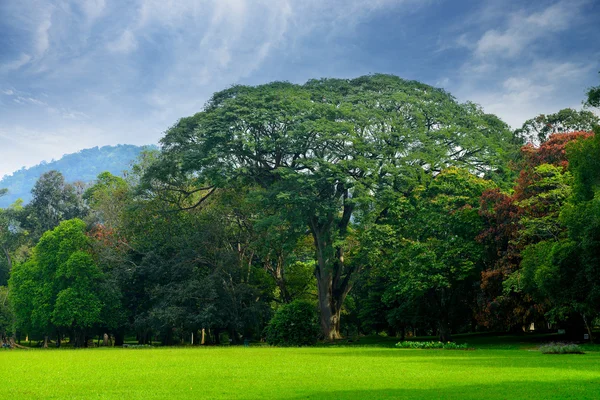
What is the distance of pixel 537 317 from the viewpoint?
35094mm

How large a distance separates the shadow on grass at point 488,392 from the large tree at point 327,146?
25868mm

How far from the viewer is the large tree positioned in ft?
129

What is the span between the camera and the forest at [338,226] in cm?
3120

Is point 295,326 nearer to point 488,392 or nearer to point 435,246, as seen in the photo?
point 435,246

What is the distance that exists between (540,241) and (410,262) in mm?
7641

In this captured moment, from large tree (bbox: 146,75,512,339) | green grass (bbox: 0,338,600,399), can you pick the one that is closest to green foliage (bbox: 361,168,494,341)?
large tree (bbox: 146,75,512,339)

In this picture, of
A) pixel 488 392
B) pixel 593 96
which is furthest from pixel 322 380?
pixel 593 96

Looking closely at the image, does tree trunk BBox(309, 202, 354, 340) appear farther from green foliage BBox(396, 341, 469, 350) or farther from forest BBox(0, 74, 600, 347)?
green foliage BBox(396, 341, 469, 350)

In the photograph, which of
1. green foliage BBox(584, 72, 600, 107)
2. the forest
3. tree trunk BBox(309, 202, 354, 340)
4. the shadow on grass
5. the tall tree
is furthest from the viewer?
the tall tree

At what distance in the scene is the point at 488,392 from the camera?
477 inches

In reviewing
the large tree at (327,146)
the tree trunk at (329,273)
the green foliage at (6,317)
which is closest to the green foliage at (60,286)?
the green foliage at (6,317)

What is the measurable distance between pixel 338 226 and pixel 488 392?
31706 mm

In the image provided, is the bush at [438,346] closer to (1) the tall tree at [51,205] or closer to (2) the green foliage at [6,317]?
(2) the green foliage at [6,317]

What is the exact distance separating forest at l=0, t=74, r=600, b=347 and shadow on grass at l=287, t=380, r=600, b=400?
13670 mm
